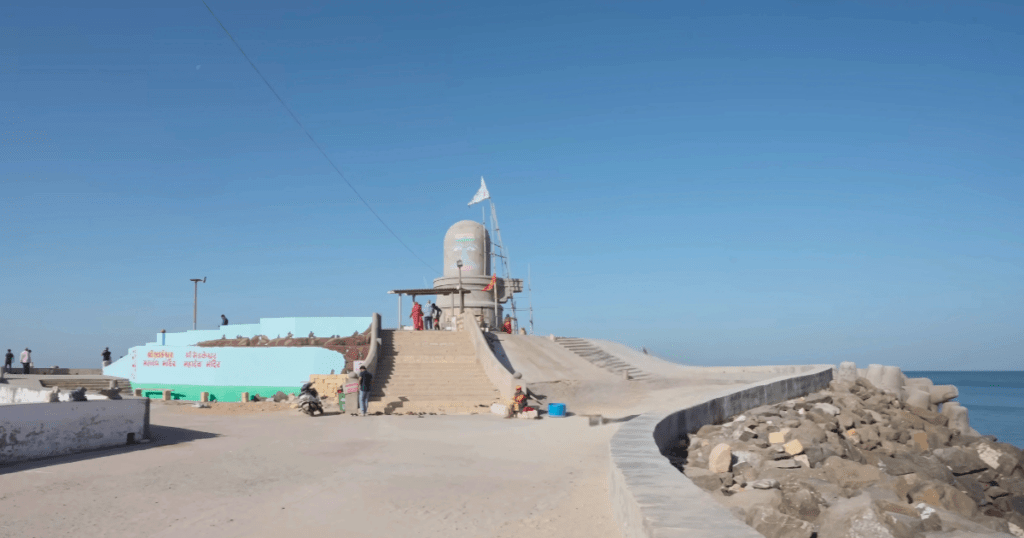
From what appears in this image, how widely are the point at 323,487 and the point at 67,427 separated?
18.0 ft

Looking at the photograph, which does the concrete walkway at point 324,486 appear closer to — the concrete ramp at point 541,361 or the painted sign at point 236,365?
the concrete ramp at point 541,361

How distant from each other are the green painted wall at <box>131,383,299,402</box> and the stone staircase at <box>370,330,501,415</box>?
408 cm

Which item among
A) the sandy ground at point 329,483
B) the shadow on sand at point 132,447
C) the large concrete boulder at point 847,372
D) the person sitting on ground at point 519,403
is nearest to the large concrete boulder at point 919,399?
the large concrete boulder at point 847,372

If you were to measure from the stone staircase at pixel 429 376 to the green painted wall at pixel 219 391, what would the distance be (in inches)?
161

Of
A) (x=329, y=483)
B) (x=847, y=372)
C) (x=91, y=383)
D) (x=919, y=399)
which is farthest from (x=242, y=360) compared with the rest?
(x=919, y=399)

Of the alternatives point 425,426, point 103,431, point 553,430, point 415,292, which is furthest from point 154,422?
point 415,292

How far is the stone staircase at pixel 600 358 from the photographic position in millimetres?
27906

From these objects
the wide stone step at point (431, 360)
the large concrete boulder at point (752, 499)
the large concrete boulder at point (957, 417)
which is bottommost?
the large concrete boulder at point (957, 417)

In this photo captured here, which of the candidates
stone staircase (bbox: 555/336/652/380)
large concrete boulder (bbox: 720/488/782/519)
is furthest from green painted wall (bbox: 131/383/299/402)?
large concrete boulder (bbox: 720/488/782/519)

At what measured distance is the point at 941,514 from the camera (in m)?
6.77

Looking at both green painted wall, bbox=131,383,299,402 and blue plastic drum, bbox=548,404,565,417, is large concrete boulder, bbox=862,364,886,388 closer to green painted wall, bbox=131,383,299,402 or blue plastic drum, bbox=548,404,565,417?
blue plastic drum, bbox=548,404,565,417

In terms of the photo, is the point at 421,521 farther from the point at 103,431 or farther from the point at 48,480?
the point at 103,431

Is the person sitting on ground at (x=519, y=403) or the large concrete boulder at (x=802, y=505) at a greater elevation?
the person sitting on ground at (x=519, y=403)

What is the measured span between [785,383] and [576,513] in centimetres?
1288
